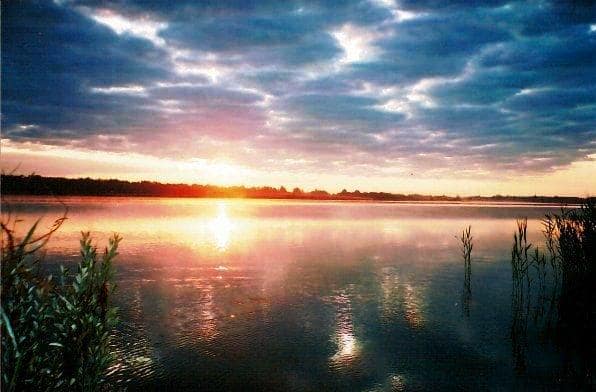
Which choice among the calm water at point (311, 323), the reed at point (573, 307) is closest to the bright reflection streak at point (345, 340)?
the calm water at point (311, 323)

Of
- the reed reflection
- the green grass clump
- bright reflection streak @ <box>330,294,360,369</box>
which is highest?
the green grass clump

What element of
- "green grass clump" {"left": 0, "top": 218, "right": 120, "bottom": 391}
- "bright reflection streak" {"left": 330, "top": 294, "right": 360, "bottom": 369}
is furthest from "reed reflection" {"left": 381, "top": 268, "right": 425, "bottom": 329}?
"green grass clump" {"left": 0, "top": 218, "right": 120, "bottom": 391}

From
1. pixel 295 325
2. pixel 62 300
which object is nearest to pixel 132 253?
pixel 295 325

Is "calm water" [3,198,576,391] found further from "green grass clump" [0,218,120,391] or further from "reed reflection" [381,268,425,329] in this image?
"green grass clump" [0,218,120,391]

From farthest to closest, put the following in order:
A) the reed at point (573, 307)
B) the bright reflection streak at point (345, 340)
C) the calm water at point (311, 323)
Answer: the reed at point (573, 307) < the bright reflection streak at point (345, 340) < the calm water at point (311, 323)

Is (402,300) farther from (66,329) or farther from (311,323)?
(66,329)

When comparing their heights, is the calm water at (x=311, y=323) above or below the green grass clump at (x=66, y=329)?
below

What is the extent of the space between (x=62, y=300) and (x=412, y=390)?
797 centimetres

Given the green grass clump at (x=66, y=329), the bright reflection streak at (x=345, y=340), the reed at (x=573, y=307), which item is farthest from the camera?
the reed at (x=573, y=307)

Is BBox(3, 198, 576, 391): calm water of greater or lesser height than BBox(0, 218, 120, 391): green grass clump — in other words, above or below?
below

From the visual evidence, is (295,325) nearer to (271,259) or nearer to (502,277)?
(271,259)

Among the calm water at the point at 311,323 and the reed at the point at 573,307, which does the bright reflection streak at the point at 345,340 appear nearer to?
the calm water at the point at 311,323

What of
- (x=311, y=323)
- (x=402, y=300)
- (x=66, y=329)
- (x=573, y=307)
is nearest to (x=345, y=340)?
(x=311, y=323)

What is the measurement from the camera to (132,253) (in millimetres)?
26062
